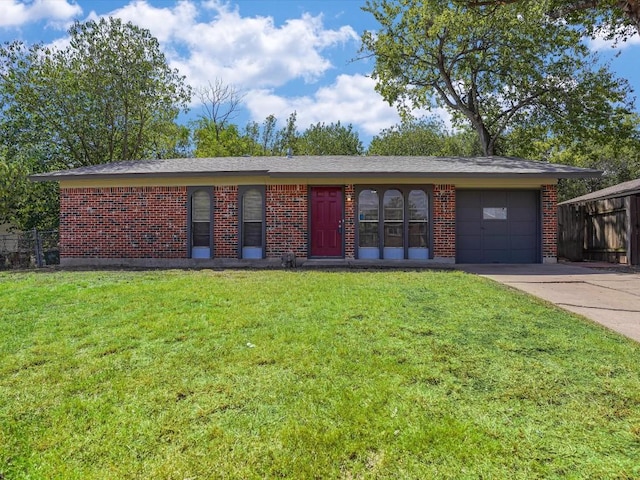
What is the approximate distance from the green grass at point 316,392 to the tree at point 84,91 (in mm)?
17835

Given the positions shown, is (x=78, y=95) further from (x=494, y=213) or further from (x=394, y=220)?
(x=494, y=213)

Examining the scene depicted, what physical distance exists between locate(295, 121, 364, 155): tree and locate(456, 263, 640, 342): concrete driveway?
2345 centimetres

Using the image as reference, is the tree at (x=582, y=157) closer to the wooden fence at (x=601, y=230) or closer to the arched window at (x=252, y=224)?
the wooden fence at (x=601, y=230)

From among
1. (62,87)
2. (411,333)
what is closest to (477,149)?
(62,87)

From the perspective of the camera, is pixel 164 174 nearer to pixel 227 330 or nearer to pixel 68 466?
pixel 227 330

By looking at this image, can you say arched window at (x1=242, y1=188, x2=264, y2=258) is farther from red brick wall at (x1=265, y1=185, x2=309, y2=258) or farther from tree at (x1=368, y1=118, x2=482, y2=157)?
tree at (x1=368, y1=118, x2=482, y2=157)

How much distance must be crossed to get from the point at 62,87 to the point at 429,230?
1853cm

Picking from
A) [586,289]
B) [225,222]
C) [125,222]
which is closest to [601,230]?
[586,289]

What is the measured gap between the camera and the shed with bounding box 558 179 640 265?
11.6m

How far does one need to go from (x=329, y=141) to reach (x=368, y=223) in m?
22.5

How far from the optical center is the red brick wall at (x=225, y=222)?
10930 millimetres

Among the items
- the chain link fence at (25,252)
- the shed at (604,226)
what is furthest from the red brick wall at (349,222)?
the chain link fence at (25,252)

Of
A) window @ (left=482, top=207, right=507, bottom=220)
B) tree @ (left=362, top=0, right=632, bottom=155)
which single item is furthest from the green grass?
tree @ (left=362, top=0, right=632, bottom=155)

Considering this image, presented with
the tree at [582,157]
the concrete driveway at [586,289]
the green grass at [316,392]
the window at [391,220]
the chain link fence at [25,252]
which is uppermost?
the tree at [582,157]
